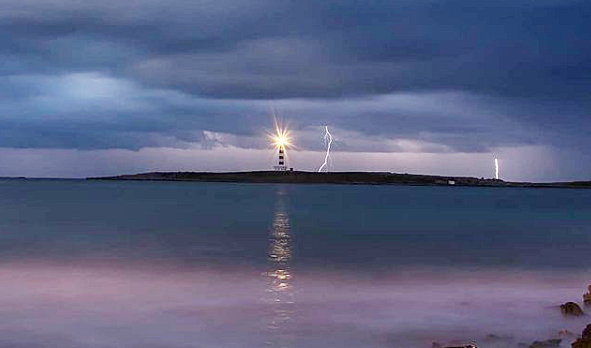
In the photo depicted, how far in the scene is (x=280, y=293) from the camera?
20969 millimetres

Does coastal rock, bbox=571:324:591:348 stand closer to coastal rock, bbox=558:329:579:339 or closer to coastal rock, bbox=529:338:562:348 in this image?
coastal rock, bbox=529:338:562:348

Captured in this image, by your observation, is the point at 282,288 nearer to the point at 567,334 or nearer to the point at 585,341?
the point at 567,334

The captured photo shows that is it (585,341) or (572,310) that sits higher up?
(585,341)

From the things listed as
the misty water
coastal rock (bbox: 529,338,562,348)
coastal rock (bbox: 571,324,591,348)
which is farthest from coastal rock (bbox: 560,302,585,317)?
coastal rock (bbox: 571,324,591,348)

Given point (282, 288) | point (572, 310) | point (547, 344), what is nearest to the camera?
point (547, 344)

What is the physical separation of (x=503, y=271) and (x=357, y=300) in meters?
9.37

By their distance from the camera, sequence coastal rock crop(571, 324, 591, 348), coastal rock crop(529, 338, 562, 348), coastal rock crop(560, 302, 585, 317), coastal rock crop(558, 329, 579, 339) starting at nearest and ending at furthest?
1. coastal rock crop(571, 324, 591, 348)
2. coastal rock crop(529, 338, 562, 348)
3. coastal rock crop(558, 329, 579, 339)
4. coastal rock crop(560, 302, 585, 317)

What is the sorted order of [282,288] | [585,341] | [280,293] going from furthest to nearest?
[282,288]
[280,293]
[585,341]

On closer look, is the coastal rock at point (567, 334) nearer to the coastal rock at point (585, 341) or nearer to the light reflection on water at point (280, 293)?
the coastal rock at point (585, 341)

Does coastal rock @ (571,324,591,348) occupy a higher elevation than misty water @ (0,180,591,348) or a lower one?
higher

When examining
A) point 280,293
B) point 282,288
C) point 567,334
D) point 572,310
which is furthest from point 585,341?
point 282,288

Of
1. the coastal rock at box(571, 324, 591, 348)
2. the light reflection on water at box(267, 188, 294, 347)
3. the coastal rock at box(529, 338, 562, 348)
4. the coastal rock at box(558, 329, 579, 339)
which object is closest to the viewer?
the coastal rock at box(571, 324, 591, 348)

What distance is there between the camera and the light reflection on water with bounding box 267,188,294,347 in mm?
15109

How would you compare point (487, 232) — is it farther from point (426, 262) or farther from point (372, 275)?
point (372, 275)
